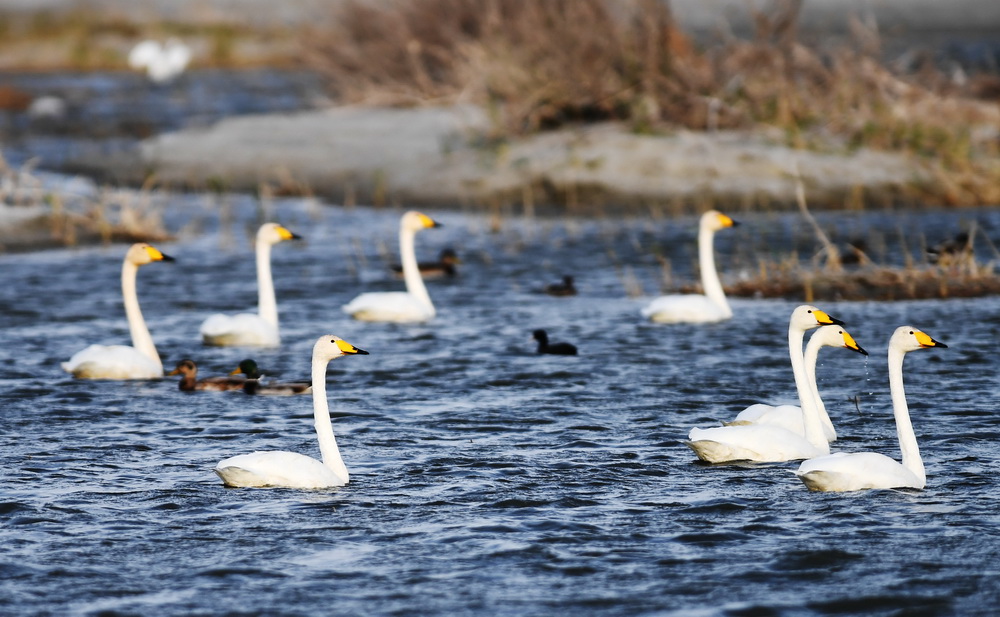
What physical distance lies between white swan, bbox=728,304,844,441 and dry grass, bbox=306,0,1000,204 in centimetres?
1518

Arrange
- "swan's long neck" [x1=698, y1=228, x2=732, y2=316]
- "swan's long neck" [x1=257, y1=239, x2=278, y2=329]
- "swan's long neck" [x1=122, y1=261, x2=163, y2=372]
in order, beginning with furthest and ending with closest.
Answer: "swan's long neck" [x1=698, y1=228, x2=732, y2=316]
"swan's long neck" [x1=257, y1=239, x2=278, y2=329]
"swan's long neck" [x1=122, y1=261, x2=163, y2=372]

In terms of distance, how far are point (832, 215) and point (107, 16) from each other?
71.8 m

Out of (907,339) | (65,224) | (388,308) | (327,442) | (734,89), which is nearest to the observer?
(327,442)

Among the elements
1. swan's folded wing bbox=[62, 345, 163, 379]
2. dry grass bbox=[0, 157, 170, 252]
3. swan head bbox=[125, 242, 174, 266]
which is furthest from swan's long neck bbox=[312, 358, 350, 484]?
dry grass bbox=[0, 157, 170, 252]

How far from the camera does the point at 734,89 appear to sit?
92.5 ft

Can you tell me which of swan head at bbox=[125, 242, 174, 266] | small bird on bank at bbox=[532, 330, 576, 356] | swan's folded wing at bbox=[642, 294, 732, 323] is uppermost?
swan head at bbox=[125, 242, 174, 266]

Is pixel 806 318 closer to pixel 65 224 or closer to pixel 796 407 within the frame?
pixel 796 407

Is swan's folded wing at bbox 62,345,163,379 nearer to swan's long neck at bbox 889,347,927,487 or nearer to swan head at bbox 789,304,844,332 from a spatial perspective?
swan head at bbox 789,304,844,332

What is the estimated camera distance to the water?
7.89 metres

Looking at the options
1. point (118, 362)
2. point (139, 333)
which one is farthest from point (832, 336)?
point (139, 333)

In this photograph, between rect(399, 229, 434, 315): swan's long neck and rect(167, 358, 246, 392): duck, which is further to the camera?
rect(399, 229, 434, 315): swan's long neck

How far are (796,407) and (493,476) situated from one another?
2321 mm

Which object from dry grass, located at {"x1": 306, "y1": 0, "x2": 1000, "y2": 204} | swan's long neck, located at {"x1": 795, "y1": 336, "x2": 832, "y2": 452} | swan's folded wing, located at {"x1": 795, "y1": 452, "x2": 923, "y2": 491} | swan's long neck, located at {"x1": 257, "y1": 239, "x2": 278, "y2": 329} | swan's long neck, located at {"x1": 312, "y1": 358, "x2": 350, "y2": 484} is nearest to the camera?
swan's folded wing, located at {"x1": 795, "y1": 452, "x2": 923, "y2": 491}

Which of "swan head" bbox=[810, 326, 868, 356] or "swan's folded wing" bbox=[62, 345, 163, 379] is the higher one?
"swan head" bbox=[810, 326, 868, 356]
